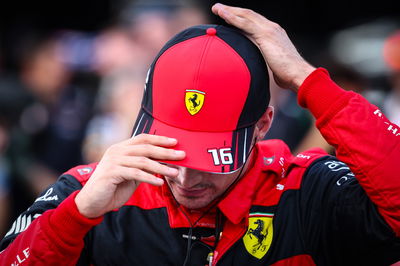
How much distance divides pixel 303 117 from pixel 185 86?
3.11 m

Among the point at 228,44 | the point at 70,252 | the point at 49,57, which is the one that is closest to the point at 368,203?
the point at 228,44

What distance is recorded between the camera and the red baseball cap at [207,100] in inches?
99.8

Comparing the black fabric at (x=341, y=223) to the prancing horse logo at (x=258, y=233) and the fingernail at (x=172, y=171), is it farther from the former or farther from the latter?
the fingernail at (x=172, y=171)

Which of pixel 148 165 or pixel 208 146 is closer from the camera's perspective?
pixel 148 165

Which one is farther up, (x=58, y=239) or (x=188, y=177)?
(x=188, y=177)

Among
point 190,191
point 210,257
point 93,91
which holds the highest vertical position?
point 190,191

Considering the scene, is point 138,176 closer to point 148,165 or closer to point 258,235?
point 148,165

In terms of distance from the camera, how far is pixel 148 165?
2.41m

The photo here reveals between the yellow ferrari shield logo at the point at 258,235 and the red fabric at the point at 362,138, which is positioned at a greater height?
the red fabric at the point at 362,138

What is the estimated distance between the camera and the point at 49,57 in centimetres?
681

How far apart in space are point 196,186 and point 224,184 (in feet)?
0.42

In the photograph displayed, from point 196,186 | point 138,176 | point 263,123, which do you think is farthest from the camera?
point 263,123

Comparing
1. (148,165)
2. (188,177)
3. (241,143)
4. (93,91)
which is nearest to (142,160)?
(148,165)

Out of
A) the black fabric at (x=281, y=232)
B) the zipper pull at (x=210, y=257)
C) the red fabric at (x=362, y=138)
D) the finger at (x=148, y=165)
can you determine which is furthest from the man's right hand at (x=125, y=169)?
the red fabric at (x=362, y=138)
